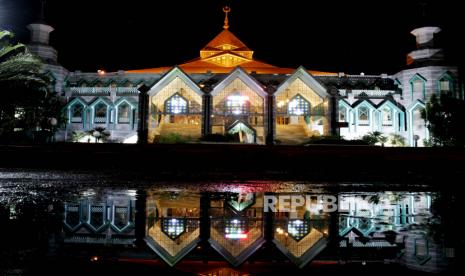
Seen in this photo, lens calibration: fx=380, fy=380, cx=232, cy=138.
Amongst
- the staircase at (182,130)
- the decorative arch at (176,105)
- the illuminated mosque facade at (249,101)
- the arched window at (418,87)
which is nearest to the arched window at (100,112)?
the illuminated mosque facade at (249,101)

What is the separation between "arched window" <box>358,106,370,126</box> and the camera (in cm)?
4206

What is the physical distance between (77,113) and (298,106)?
24.5 m

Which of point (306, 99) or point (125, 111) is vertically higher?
point (306, 99)

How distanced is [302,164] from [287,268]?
12000 mm

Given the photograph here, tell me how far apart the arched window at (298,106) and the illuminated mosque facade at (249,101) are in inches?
4.0

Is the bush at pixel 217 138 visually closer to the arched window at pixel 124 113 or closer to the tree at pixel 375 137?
the arched window at pixel 124 113

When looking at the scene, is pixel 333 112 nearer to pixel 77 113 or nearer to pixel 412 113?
pixel 412 113

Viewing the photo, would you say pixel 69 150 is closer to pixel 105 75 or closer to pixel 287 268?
pixel 287 268

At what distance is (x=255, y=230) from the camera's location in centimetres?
309

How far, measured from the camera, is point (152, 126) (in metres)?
39.9

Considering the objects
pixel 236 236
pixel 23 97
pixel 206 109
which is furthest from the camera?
pixel 206 109

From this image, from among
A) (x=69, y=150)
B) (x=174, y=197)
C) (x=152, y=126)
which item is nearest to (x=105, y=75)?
(x=152, y=126)

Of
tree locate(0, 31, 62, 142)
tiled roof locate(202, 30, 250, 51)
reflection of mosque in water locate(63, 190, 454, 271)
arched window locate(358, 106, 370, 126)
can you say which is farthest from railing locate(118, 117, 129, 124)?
reflection of mosque in water locate(63, 190, 454, 271)

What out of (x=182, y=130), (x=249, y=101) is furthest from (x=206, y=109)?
(x=249, y=101)
